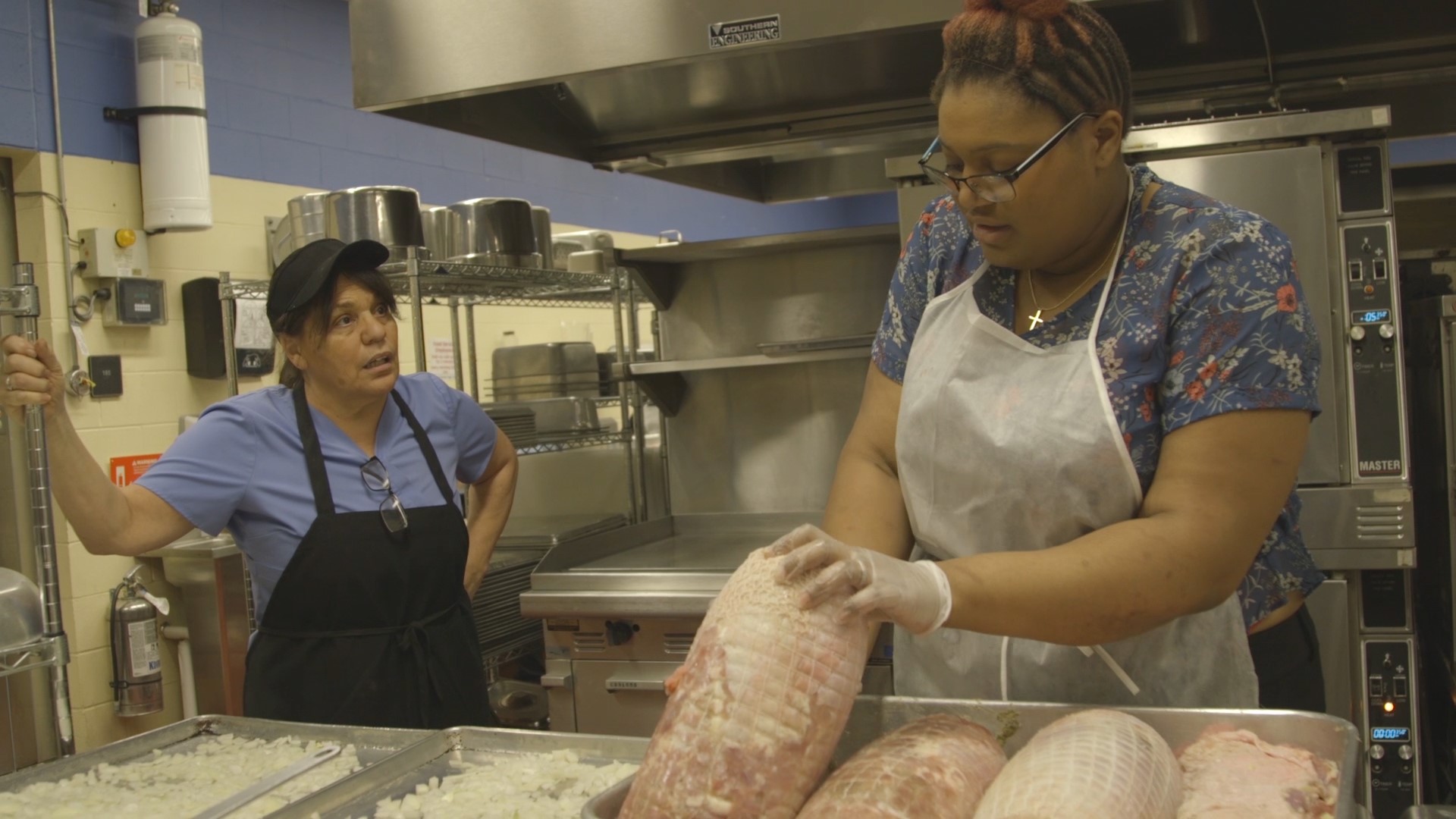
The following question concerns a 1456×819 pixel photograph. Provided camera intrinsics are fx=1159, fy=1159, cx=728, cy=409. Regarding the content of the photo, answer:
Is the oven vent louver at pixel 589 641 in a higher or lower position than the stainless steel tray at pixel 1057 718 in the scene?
lower

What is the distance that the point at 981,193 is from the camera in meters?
1.36

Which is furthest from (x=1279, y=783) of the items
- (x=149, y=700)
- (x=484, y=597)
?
(x=149, y=700)

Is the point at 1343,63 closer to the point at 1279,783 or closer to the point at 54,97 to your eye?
the point at 1279,783

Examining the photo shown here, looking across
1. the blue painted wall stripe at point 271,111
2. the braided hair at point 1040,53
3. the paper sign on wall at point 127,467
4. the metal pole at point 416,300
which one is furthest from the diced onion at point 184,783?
the blue painted wall stripe at point 271,111

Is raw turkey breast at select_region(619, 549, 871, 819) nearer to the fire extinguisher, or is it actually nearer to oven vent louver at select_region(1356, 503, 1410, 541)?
oven vent louver at select_region(1356, 503, 1410, 541)

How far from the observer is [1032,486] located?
1391 mm

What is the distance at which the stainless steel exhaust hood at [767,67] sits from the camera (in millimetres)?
2295

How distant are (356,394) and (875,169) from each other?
2.02 meters

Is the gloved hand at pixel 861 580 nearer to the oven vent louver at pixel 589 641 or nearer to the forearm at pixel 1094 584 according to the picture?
the forearm at pixel 1094 584

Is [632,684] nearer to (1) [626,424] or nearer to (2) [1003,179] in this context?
(1) [626,424]

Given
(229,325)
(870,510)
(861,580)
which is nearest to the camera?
(861,580)

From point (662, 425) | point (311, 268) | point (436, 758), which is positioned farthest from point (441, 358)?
point (436, 758)

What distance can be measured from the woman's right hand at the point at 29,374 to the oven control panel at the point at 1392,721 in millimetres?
2628

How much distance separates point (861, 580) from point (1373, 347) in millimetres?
1931
